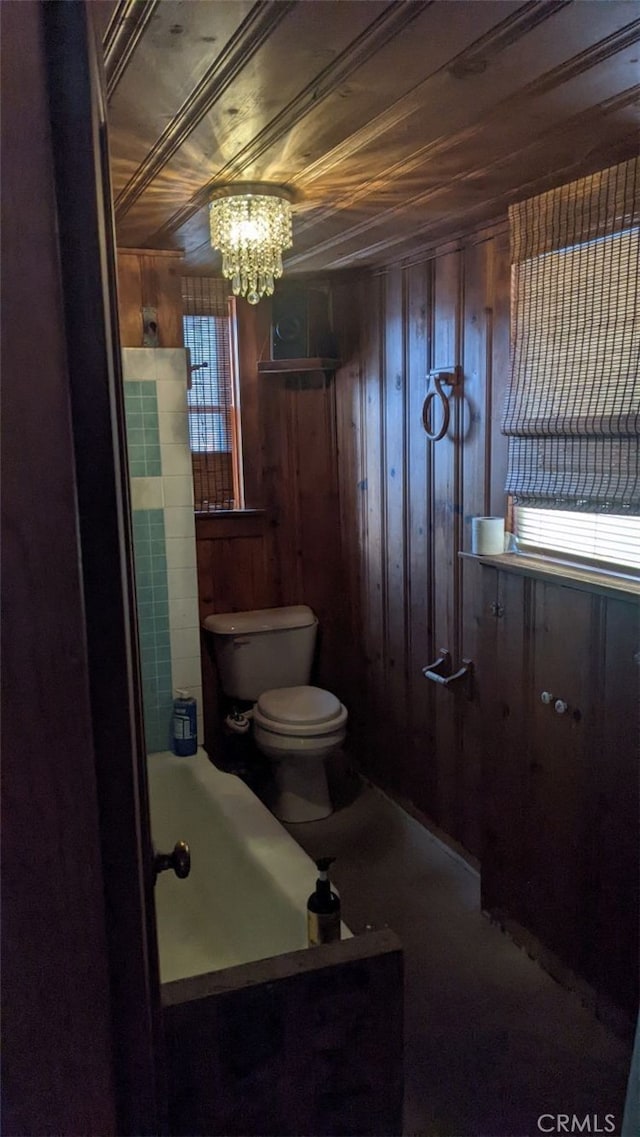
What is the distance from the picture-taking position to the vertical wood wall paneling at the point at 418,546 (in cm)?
293

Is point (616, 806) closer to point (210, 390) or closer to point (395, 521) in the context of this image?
point (395, 521)

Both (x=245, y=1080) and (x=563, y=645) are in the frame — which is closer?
(x=245, y=1080)

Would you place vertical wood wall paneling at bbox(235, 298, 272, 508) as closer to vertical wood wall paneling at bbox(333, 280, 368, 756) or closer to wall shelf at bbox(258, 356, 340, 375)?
wall shelf at bbox(258, 356, 340, 375)

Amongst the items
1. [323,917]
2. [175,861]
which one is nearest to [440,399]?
[323,917]

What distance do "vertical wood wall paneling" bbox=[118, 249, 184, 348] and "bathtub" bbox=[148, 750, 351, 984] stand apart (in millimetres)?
1517

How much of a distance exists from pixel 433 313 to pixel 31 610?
8.34ft

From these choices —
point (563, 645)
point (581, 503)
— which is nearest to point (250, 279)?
point (581, 503)

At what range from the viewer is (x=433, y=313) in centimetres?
284

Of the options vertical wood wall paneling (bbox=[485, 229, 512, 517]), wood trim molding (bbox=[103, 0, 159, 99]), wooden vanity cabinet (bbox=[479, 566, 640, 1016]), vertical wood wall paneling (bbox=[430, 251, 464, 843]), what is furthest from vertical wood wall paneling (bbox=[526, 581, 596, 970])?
wood trim molding (bbox=[103, 0, 159, 99])

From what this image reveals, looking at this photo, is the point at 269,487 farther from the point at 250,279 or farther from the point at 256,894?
the point at 256,894

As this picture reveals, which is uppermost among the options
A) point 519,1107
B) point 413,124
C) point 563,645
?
point 413,124

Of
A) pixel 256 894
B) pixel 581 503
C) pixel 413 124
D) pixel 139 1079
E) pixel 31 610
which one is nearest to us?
pixel 31 610

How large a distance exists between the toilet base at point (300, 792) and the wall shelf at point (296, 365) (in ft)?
5.56

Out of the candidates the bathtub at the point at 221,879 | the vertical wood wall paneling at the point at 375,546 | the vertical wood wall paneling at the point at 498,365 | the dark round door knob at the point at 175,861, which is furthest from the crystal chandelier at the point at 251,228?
the dark round door knob at the point at 175,861
